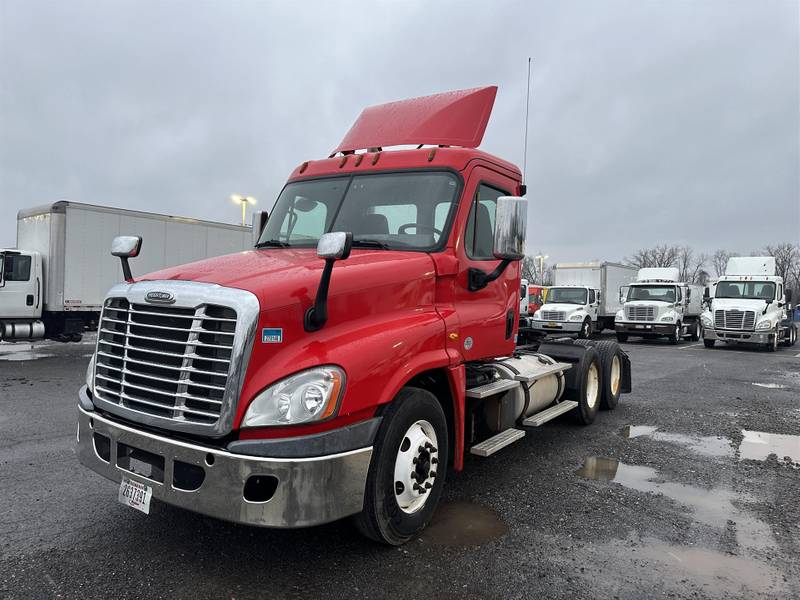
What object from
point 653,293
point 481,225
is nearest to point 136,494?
point 481,225

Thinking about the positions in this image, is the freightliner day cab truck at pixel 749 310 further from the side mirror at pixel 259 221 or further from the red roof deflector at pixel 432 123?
the side mirror at pixel 259 221

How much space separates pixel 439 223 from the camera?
4289 millimetres

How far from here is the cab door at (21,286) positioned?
13.1 meters

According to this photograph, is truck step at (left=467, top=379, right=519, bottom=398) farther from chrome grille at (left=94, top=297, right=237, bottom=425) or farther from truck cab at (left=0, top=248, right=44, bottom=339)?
truck cab at (left=0, top=248, right=44, bottom=339)

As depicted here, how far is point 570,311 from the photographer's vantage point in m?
22.9

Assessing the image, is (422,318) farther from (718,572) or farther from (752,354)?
(752,354)

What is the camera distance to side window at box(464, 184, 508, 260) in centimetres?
446

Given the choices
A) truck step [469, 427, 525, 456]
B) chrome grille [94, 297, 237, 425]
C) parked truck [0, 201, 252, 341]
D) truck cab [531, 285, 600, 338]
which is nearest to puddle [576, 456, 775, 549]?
truck step [469, 427, 525, 456]

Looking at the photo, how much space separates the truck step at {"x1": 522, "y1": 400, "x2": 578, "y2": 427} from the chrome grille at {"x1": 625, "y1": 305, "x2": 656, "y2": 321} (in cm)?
1699

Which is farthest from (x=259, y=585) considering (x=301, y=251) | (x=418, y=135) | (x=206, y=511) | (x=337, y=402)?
(x=418, y=135)

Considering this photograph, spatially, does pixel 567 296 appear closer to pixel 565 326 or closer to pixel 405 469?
pixel 565 326

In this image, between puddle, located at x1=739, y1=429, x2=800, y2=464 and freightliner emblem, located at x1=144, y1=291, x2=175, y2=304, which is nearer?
freightliner emblem, located at x1=144, y1=291, x2=175, y2=304

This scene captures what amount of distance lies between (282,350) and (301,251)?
1367mm

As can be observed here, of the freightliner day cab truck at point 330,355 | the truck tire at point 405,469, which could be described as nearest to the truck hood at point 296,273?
the freightliner day cab truck at point 330,355
